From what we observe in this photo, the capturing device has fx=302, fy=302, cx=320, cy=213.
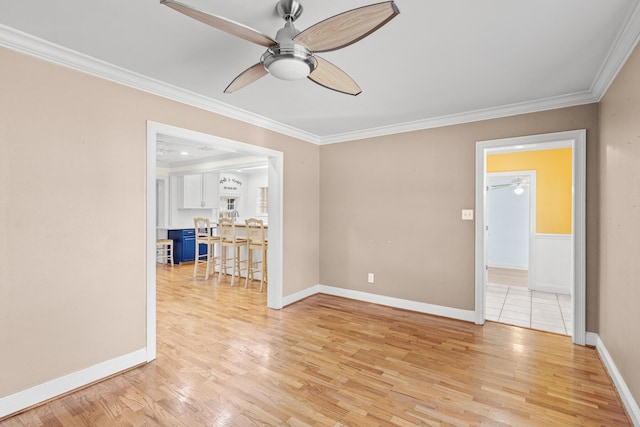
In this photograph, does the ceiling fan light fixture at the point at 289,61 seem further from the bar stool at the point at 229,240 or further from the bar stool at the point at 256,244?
the bar stool at the point at 229,240

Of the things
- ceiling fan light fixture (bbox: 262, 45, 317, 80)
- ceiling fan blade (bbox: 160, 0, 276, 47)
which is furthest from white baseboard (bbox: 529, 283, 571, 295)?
ceiling fan blade (bbox: 160, 0, 276, 47)

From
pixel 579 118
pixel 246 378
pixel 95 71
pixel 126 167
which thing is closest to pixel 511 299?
pixel 579 118

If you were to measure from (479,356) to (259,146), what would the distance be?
10.6ft

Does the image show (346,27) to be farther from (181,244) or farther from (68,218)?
(181,244)

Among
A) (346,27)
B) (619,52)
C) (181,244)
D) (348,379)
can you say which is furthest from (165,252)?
(619,52)

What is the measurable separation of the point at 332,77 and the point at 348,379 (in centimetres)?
223

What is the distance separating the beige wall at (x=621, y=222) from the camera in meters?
1.93

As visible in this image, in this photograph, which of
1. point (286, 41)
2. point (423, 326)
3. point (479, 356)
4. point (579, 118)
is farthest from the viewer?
point (423, 326)

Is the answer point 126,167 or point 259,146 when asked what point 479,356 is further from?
point 126,167

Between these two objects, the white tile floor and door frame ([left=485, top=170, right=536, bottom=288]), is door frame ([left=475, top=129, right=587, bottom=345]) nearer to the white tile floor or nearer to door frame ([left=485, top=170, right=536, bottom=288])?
the white tile floor

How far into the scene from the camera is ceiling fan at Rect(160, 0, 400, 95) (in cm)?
129

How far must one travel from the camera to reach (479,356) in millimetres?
2770

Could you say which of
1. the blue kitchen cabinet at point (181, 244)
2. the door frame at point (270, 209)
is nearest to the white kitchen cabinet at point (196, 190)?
the blue kitchen cabinet at point (181, 244)

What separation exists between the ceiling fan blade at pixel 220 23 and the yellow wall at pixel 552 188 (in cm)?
530
